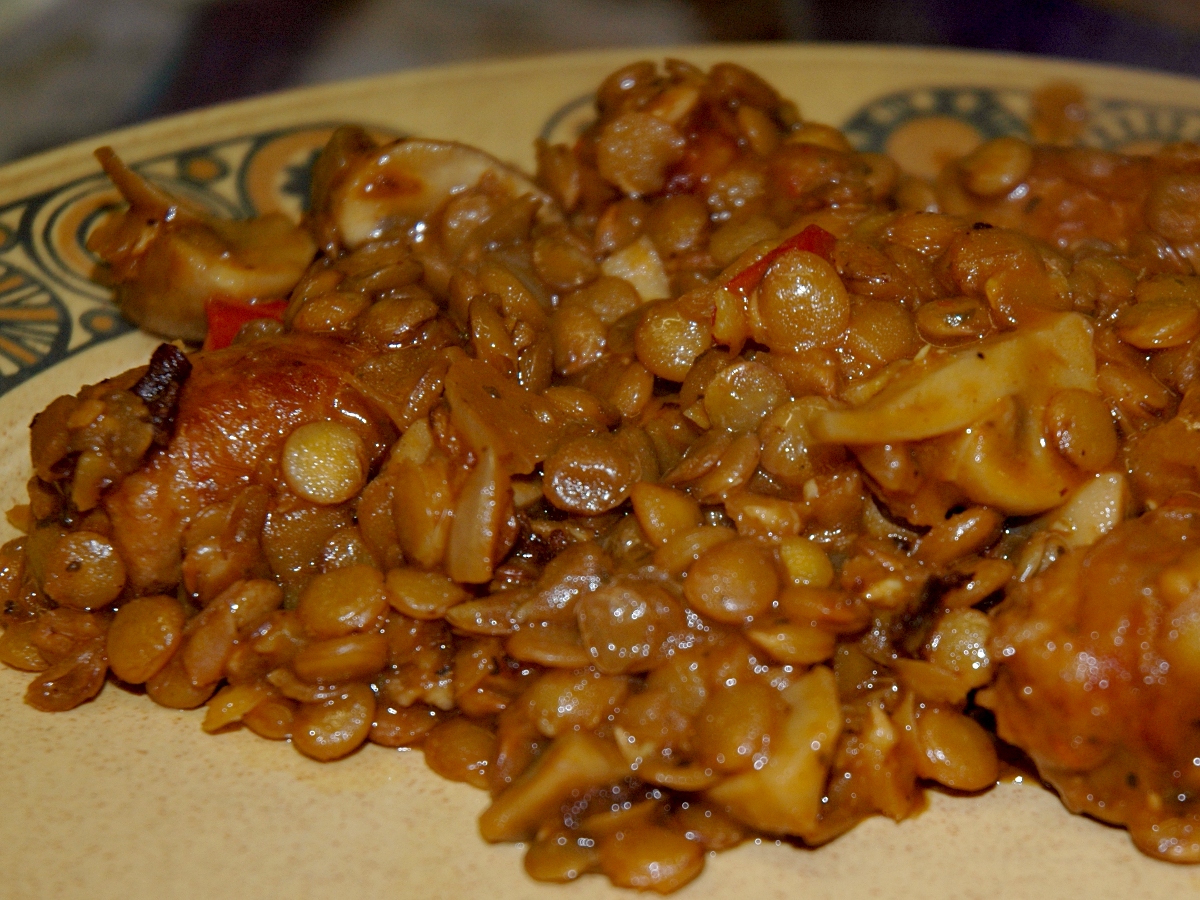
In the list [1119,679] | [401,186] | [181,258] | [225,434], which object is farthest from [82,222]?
[1119,679]

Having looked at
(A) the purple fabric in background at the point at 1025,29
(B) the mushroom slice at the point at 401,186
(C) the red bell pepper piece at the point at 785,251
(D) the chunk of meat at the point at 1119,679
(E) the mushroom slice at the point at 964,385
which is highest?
(B) the mushroom slice at the point at 401,186

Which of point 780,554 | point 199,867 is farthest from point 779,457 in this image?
point 199,867

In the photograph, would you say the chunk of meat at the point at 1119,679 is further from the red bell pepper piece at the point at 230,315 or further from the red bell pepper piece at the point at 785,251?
the red bell pepper piece at the point at 230,315

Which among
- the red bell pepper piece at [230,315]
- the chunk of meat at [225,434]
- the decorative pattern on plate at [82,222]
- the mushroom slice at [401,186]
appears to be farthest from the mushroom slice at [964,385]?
the decorative pattern on plate at [82,222]

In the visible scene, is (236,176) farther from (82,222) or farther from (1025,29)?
(1025,29)

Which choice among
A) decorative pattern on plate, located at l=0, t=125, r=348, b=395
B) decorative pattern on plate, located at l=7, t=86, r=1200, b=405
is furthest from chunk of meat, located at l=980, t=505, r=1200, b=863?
decorative pattern on plate, located at l=0, t=125, r=348, b=395

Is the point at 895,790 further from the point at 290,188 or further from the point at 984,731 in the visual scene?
the point at 290,188
